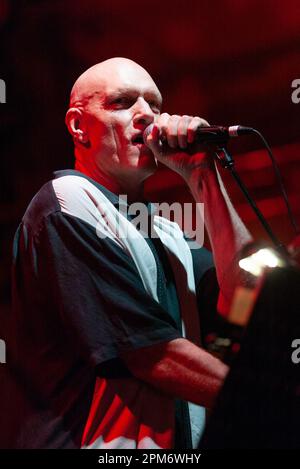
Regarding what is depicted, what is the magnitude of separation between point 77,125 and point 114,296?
1.88ft

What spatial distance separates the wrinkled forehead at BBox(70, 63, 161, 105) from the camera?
5.62ft

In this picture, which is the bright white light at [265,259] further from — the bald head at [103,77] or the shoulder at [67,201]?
the bald head at [103,77]

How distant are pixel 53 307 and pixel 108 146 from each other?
17.3 inches

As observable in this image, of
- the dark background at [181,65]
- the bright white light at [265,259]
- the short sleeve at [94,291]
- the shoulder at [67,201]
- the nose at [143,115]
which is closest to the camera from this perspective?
the bright white light at [265,259]

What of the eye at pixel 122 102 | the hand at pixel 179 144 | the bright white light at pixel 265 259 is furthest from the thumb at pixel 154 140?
the bright white light at pixel 265 259

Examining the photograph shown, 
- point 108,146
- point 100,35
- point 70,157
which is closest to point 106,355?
point 108,146

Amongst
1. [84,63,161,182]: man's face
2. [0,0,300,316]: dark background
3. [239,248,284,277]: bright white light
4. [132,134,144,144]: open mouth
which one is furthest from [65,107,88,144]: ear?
[239,248,284,277]: bright white light

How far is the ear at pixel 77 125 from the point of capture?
1.75 metres

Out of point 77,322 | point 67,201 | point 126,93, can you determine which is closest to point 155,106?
point 126,93

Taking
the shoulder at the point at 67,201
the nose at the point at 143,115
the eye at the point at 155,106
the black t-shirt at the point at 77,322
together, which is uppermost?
the eye at the point at 155,106

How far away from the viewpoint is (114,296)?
136 cm

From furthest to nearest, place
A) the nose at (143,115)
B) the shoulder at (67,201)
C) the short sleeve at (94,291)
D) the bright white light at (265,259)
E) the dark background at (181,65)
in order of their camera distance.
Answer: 1. the dark background at (181,65)
2. the nose at (143,115)
3. the shoulder at (67,201)
4. the short sleeve at (94,291)
5. the bright white light at (265,259)

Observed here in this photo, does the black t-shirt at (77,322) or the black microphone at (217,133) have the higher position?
the black microphone at (217,133)

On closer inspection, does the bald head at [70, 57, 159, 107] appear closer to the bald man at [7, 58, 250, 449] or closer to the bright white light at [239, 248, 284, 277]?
the bald man at [7, 58, 250, 449]
